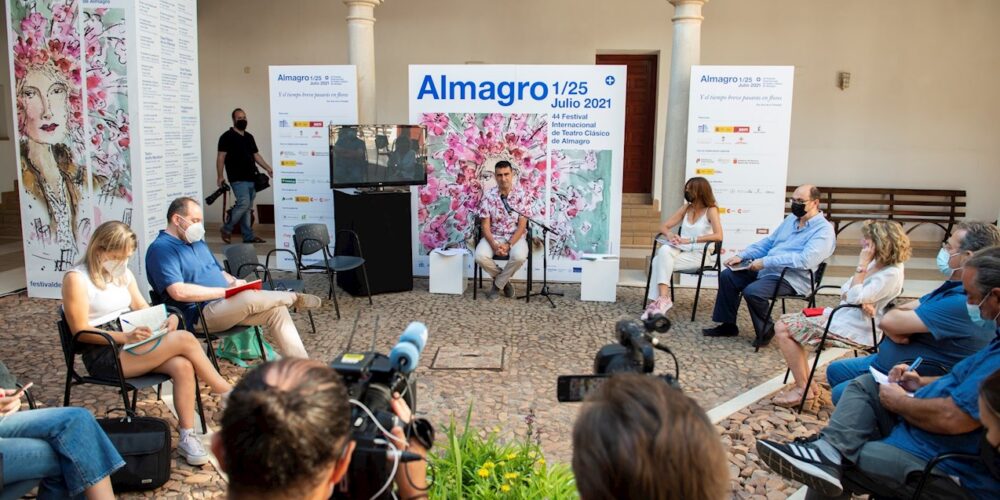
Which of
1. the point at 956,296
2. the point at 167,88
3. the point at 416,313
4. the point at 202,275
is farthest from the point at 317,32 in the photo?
the point at 956,296

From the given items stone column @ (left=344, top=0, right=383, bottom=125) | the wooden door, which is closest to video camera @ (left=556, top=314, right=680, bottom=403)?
stone column @ (left=344, top=0, right=383, bottom=125)

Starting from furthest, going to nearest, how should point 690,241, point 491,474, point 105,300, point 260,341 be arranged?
1. point 690,241
2. point 260,341
3. point 105,300
4. point 491,474

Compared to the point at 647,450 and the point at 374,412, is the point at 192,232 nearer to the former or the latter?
the point at 374,412

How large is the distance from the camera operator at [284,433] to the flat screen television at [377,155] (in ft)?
18.8

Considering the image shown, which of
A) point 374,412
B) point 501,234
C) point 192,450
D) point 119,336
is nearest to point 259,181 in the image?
point 501,234

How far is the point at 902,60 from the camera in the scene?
9805mm

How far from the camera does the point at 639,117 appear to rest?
35.0 ft

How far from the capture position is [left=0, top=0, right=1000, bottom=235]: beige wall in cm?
976

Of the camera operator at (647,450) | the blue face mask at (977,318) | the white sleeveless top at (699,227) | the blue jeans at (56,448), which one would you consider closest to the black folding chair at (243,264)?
the blue jeans at (56,448)

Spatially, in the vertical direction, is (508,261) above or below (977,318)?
below

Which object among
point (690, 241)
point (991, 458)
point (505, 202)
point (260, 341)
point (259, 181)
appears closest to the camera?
point (991, 458)

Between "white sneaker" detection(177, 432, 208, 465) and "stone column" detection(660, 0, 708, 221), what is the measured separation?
16.8ft

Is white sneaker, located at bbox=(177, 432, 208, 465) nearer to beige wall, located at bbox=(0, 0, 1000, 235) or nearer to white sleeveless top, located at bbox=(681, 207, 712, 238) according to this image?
white sleeveless top, located at bbox=(681, 207, 712, 238)

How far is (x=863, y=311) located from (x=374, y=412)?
11.3 feet
